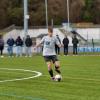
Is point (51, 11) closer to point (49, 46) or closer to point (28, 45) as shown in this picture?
point (28, 45)

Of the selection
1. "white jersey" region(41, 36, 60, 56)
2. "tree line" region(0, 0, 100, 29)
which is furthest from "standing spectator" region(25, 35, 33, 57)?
"tree line" region(0, 0, 100, 29)

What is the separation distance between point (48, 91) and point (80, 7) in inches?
3479

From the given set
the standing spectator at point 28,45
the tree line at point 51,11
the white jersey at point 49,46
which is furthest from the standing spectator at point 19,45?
the tree line at point 51,11

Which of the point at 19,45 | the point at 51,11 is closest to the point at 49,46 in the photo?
the point at 19,45

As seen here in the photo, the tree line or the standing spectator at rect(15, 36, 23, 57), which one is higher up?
the tree line

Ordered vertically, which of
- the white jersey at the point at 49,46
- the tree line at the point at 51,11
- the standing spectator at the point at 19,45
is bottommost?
the standing spectator at the point at 19,45

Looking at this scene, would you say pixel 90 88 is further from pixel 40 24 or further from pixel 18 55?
pixel 40 24

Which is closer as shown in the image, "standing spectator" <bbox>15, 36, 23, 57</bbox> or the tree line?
"standing spectator" <bbox>15, 36, 23, 57</bbox>

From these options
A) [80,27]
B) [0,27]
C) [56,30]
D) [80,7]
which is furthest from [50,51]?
[80,7]

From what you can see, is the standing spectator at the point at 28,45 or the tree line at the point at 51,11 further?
the tree line at the point at 51,11

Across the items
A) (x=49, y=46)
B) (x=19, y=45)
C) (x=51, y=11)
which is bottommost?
(x=19, y=45)

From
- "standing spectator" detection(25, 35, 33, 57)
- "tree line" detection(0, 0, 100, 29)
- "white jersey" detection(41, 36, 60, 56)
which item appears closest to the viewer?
"white jersey" detection(41, 36, 60, 56)

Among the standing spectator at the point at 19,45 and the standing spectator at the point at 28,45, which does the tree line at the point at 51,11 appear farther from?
the standing spectator at the point at 28,45

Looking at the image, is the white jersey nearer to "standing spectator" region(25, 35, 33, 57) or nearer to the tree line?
"standing spectator" region(25, 35, 33, 57)
